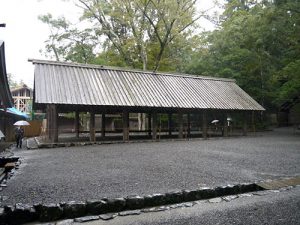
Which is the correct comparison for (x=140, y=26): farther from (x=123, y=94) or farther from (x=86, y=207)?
(x=86, y=207)

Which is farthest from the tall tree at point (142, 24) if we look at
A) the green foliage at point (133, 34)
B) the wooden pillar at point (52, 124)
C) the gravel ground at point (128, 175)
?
the gravel ground at point (128, 175)

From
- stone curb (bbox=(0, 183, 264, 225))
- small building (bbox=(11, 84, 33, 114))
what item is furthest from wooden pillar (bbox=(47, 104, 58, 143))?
small building (bbox=(11, 84, 33, 114))

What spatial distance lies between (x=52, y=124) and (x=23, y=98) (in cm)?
3532

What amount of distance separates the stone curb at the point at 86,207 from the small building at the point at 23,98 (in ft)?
149

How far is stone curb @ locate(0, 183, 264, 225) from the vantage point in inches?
180

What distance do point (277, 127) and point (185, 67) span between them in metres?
14.1

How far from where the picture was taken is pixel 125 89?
60.2 feet

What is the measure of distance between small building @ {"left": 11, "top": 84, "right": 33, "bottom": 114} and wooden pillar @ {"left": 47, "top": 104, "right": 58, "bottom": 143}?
112 feet

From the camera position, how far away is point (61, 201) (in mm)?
5121

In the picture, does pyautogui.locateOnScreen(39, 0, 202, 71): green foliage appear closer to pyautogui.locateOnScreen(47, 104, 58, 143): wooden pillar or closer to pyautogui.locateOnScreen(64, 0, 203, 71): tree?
pyautogui.locateOnScreen(64, 0, 203, 71): tree

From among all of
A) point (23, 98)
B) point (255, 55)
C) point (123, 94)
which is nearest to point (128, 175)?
point (123, 94)

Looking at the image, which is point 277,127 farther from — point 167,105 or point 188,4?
point 167,105

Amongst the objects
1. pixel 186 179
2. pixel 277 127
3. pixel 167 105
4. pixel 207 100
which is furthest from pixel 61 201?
pixel 277 127

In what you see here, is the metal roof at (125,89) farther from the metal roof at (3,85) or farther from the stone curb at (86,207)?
the stone curb at (86,207)
